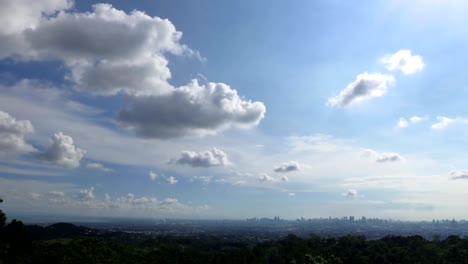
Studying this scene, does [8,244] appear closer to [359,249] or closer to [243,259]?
[243,259]

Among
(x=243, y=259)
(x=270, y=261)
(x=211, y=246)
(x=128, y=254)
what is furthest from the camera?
(x=211, y=246)

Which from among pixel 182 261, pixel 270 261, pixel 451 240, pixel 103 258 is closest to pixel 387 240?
pixel 451 240

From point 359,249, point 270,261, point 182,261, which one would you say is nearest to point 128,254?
point 182,261

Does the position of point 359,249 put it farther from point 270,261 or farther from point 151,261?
point 151,261

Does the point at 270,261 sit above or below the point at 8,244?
below

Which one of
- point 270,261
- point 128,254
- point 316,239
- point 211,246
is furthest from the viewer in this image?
point 211,246

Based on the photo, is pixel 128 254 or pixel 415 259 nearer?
pixel 128 254

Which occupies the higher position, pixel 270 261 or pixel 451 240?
pixel 451 240

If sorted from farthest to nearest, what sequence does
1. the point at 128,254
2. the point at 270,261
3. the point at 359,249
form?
the point at 270,261
the point at 359,249
the point at 128,254

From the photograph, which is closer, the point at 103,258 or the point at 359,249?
the point at 103,258
